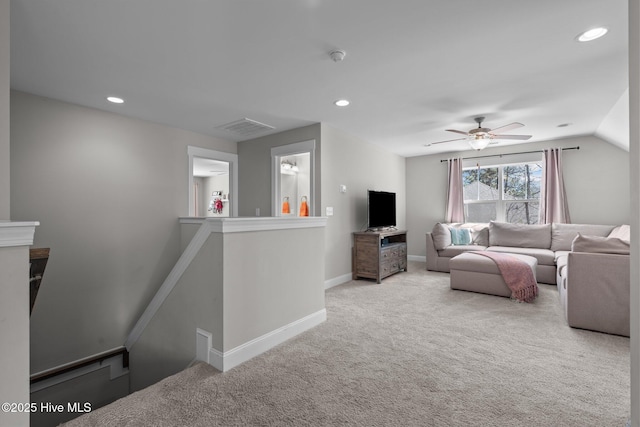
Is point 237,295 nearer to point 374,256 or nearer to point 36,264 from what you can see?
point 36,264

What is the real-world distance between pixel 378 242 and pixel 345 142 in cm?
169

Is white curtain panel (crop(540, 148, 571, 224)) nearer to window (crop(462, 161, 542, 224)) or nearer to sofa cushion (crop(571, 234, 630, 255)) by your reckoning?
window (crop(462, 161, 542, 224))

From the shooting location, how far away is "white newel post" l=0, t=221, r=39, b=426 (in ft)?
3.91

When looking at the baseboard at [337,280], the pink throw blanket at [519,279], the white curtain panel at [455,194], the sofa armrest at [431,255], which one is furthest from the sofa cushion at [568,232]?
the baseboard at [337,280]

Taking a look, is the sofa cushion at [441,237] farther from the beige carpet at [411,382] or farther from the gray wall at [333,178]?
the beige carpet at [411,382]

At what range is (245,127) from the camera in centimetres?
432

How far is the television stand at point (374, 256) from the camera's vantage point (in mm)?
4605

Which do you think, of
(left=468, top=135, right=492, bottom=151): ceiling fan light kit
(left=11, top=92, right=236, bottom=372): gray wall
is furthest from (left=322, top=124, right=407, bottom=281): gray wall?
(left=11, top=92, right=236, bottom=372): gray wall

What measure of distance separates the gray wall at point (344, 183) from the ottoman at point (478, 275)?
1621 millimetres

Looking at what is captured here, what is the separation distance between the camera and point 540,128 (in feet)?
14.7

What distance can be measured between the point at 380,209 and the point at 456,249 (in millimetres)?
1582

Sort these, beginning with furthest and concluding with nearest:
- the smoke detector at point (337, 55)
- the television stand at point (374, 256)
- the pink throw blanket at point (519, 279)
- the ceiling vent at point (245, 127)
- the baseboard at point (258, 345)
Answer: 1. the television stand at point (374, 256)
2. the ceiling vent at point (245, 127)
3. the pink throw blanket at point (519, 279)
4. the smoke detector at point (337, 55)
5. the baseboard at point (258, 345)

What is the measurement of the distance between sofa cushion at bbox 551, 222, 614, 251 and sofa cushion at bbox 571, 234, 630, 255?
241 centimetres

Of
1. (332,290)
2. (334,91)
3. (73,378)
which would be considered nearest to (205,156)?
(334,91)
